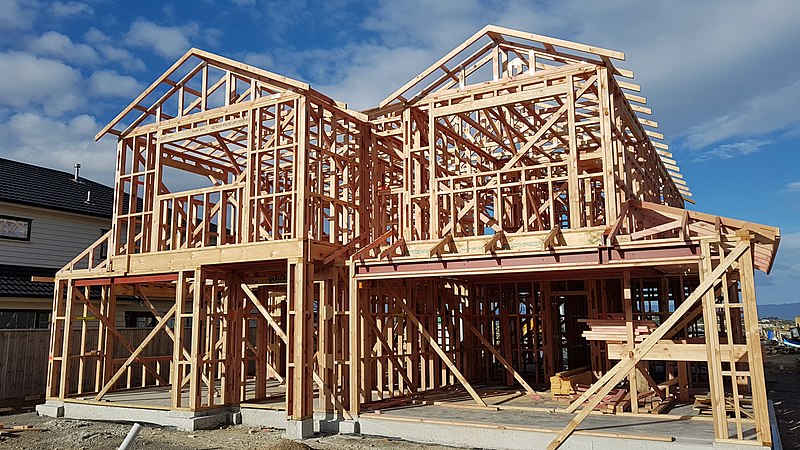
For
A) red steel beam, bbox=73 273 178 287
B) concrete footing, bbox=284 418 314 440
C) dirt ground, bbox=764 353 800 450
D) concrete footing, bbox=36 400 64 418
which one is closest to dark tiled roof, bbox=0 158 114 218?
red steel beam, bbox=73 273 178 287

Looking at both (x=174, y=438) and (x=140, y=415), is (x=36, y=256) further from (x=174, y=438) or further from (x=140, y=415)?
(x=174, y=438)

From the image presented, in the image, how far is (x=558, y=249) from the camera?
1120 centimetres

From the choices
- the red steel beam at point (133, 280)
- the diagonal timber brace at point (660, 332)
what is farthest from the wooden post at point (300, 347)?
the diagonal timber brace at point (660, 332)

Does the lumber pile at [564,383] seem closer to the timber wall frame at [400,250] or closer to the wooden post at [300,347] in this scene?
the timber wall frame at [400,250]

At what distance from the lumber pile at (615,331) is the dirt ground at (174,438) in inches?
124

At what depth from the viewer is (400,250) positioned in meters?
13.2

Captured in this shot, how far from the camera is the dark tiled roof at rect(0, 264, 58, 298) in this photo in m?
17.8

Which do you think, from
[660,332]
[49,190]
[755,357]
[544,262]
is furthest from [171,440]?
[49,190]

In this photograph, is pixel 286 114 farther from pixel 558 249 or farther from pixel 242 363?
pixel 558 249

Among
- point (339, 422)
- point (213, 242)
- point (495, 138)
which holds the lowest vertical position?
point (339, 422)

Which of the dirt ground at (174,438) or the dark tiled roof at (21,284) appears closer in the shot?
the dirt ground at (174,438)

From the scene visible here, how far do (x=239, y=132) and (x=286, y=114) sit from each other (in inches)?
89.0

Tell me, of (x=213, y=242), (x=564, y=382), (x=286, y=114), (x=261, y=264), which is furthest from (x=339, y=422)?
(x=213, y=242)

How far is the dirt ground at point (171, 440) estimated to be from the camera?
1147cm
